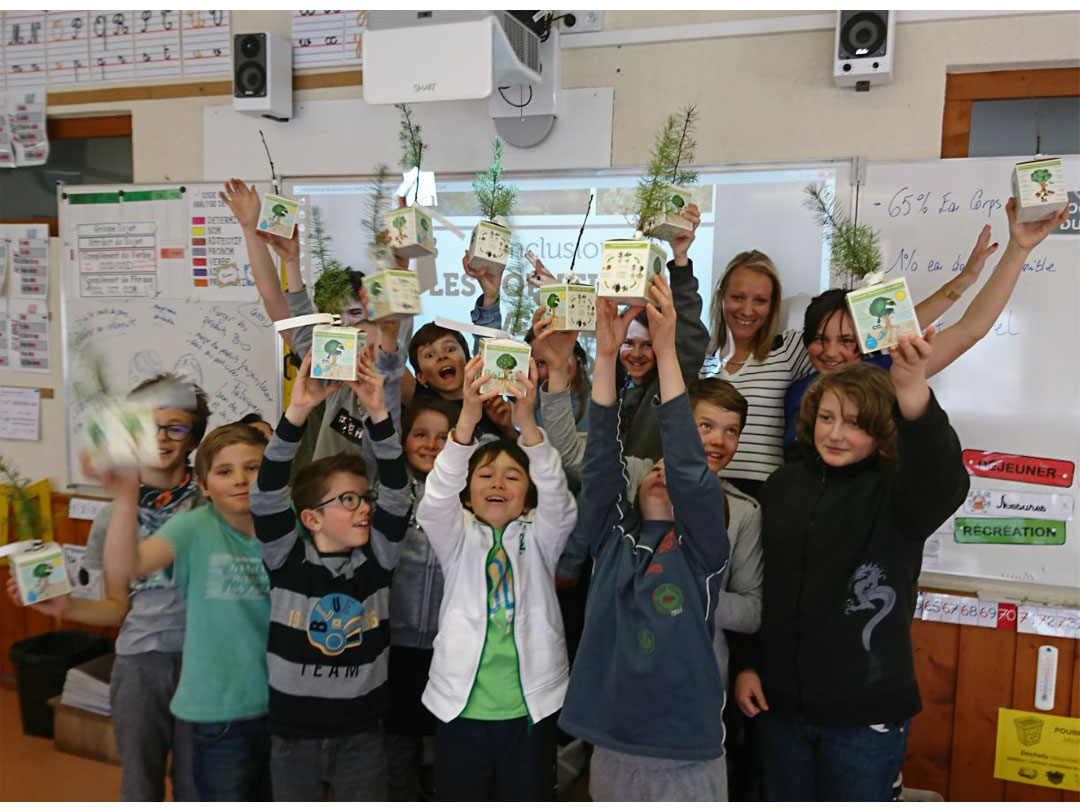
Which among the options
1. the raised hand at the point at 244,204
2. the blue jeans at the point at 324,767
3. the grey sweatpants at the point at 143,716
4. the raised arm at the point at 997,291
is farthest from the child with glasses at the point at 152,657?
the raised arm at the point at 997,291

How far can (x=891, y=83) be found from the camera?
8.55 ft

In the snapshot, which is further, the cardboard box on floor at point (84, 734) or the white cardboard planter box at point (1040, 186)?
the cardboard box on floor at point (84, 734)

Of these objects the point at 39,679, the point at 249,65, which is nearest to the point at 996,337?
the point at 249,65

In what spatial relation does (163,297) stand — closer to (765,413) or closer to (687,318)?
(687,318)

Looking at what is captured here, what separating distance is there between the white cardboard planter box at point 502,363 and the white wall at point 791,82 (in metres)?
1.34

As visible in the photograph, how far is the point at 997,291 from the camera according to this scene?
2035mm

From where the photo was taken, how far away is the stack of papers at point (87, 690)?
120 inches

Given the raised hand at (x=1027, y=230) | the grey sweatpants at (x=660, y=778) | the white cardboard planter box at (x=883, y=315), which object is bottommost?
the grey sweatpants at (x=660, y=778)

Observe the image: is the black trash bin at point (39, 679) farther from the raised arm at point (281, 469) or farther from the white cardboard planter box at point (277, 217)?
the white cardboard planter box at point (277, 217)

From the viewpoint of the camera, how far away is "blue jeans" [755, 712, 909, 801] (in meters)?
1.76

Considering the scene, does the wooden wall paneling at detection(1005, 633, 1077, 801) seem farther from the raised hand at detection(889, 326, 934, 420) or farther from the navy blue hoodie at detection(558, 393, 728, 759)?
the raised hand at detection(889, 326, 934, 420)

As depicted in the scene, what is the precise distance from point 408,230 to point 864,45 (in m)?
1.53

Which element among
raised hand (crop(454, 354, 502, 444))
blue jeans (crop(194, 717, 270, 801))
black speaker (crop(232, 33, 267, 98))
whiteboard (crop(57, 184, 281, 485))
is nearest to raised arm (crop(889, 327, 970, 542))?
raised hand (crop(454, 354, 502, 444))

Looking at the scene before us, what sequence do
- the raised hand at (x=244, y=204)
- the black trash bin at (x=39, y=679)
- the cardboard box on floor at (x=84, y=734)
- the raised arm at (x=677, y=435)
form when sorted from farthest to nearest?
the black trash bin at (x=39, y=679) < the cardboard box on floor at (x=84, y=734) < the raised hand at (x=244, y=204) < the raised arm at (x=677, y=435)
